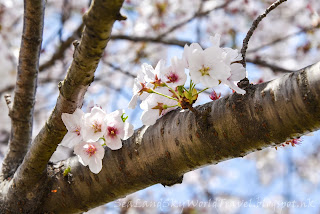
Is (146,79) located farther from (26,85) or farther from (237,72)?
(26,85)

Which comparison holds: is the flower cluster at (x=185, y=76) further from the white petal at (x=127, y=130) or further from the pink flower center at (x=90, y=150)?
the pink flower center at (x=90, y=150)

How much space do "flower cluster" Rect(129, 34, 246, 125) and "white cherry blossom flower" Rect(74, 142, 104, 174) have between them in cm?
19

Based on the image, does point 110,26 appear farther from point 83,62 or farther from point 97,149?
point 97,149

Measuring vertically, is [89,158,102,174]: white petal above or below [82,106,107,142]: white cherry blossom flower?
below

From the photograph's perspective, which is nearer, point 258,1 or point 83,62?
point 83,62

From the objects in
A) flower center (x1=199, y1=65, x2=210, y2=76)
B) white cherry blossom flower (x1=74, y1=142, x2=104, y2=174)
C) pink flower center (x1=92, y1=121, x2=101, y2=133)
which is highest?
flower center (x1=199, y1=65, x2=210, y2=76)

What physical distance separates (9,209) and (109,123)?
59cm

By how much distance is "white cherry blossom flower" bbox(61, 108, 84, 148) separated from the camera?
1032 millimetres

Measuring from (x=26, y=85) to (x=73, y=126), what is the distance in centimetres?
44

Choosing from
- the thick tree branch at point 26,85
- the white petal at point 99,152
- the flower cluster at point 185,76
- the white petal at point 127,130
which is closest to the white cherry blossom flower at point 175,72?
the flower cluster at point 185,76

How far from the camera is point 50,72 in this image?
13.9 ft

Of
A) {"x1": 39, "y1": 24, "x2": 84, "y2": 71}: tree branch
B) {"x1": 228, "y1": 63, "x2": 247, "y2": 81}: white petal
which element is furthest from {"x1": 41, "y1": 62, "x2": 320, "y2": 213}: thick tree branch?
{"x1": 39, "y1": 24, "x2": 84, "y2": 71}: tree branch

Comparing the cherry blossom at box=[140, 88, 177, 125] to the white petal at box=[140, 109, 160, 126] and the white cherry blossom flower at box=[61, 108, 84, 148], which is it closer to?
the white petal at box=[140, 109, 160, 126]

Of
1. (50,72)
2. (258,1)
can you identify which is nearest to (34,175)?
(50,72)
